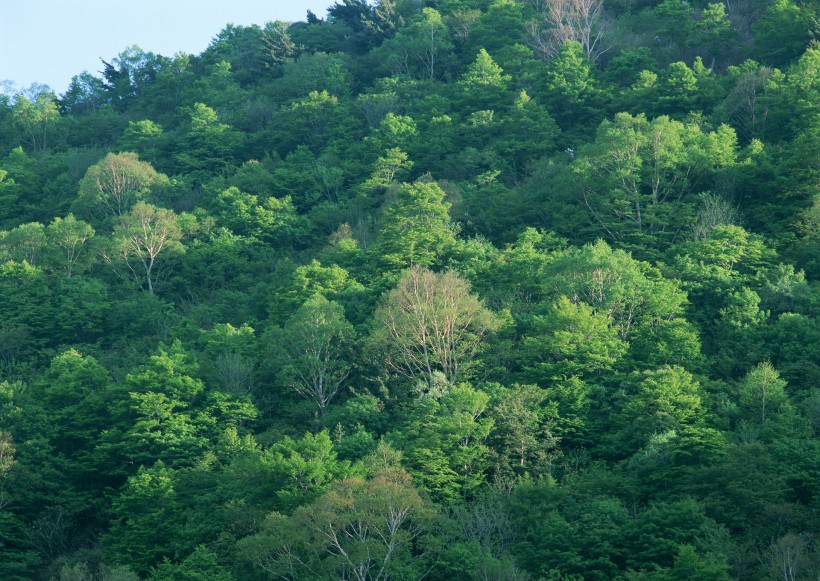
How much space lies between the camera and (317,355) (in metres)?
53.3

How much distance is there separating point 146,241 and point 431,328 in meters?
24.5

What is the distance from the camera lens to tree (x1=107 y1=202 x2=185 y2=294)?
69.9m

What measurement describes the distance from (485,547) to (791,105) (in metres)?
36.1

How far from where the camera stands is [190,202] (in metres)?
80.2

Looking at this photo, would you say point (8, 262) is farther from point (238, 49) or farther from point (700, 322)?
point (238, 49)

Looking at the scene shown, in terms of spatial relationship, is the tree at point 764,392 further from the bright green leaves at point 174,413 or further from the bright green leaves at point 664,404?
the bright green leaves at point 174,413

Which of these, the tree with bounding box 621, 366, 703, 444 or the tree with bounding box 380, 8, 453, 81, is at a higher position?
the tree with bounding box 380, 8, 453, 81

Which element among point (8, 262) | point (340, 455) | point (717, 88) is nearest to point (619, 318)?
point (340, 455)

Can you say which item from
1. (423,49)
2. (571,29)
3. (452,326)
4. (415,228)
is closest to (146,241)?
(415,228)

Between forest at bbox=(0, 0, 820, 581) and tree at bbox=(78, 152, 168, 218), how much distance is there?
0.76 feet

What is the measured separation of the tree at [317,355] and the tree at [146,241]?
1828 cm

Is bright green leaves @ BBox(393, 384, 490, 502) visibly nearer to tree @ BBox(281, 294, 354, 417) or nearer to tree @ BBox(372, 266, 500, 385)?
tree @ BBox(372, 266, 500, 385)


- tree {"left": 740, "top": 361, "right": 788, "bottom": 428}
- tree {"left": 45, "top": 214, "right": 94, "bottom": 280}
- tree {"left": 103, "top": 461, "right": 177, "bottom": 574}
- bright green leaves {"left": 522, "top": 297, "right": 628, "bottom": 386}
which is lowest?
tree {"left": 103, "top": 461, "right": 177, "bottom": 574}

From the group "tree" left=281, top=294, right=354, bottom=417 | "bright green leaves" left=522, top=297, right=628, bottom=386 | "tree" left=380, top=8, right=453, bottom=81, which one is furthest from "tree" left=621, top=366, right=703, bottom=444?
"tree" left=380, top=8, right=453, bottom=81
